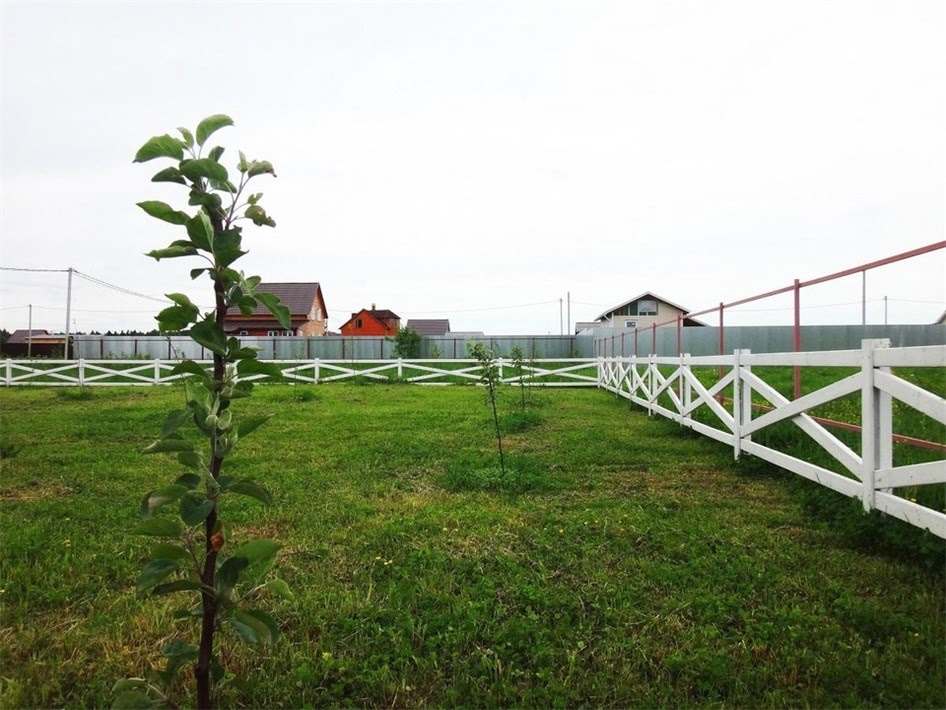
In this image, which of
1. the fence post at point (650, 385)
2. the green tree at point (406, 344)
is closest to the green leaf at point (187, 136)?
the fence post at point (650, 385)

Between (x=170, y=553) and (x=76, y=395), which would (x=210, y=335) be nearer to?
(x=170, y=553)

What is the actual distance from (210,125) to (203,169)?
0.10 m

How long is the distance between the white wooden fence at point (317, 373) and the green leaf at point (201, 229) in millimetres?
16360

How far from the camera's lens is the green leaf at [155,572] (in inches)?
46.2

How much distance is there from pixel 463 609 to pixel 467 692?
0.52 metres

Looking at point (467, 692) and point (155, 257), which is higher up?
point (155, 257)

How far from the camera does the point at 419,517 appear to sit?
3.79 meters

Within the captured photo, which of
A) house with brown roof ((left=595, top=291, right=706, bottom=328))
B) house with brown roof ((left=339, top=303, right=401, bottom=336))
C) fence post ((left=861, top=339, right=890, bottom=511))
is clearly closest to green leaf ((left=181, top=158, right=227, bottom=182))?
fence post ((left=861, top=339, right=890, bottom=511))

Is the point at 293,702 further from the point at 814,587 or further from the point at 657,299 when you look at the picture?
the point at 657,299

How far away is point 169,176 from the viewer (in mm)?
1149

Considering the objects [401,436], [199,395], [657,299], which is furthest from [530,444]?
[657,299]

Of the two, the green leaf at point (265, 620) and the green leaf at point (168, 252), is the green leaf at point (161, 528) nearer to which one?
the green leaf at point (265, 620)

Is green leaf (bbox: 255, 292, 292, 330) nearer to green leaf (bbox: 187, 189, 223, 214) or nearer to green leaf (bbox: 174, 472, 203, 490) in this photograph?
green leaf (bbox: 187, 189, 223, 214)

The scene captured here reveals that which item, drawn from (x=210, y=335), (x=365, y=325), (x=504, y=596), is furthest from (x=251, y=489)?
(x=365, y=325)
